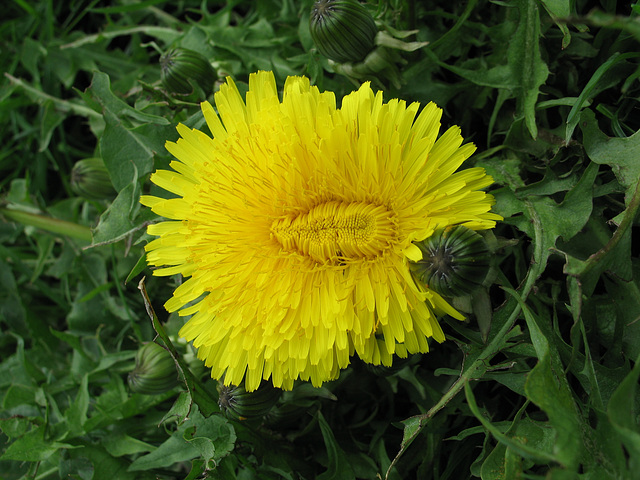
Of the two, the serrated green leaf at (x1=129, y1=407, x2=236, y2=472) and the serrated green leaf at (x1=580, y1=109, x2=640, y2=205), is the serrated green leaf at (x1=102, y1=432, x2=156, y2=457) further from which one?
the serrated green leaf at (x1=580, y1=109, x2=640, y2=205)

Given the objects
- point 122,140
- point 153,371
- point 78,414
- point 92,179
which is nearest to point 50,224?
point 92,179

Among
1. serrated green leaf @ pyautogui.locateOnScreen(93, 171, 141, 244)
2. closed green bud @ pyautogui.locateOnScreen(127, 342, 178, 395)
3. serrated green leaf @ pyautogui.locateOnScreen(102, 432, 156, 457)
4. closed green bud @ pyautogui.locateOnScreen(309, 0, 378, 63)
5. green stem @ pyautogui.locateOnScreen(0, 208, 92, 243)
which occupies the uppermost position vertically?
closed green bud @ pyautogui.locateOnScreen(309, 0, 378, 63)

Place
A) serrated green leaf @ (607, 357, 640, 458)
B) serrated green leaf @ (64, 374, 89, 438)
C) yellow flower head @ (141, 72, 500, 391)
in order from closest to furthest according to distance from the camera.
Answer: serrated green leaf @ (607, 357, 640, 458), yellow flower head @ (141, 72, 500, 391), serrated green leaf @ (64, 374, 89, 438)

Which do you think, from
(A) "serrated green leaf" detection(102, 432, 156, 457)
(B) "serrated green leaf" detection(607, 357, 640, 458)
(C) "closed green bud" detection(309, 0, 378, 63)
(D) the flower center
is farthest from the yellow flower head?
(A) "serrated green leaf" detection(102, 432, 156, 457)

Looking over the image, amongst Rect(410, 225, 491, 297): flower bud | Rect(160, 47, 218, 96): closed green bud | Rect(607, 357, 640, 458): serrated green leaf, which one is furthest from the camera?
Rect(160, 47, 218, 96): closed green bud

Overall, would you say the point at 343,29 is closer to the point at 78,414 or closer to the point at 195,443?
the point at 195,443

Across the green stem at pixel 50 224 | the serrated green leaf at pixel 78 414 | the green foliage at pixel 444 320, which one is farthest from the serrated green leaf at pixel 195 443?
the green stem at pixel 50 224

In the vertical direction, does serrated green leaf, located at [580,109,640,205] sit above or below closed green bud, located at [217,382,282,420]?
above
